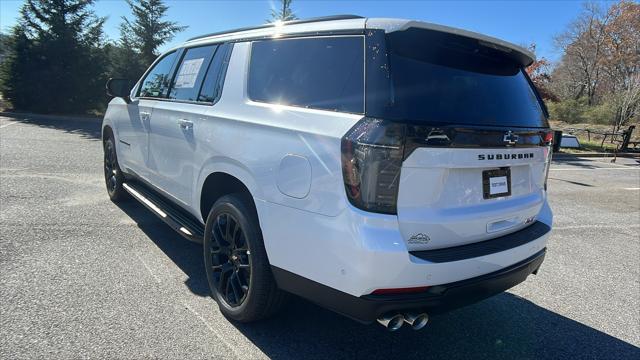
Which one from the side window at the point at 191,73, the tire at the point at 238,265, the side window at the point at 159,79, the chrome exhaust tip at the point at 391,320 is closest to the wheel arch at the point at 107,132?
the side window at the point at 159,79

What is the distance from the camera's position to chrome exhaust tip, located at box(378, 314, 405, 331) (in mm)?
2108

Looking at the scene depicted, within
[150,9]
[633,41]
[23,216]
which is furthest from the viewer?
[633,41]

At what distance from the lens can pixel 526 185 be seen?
2715 mm

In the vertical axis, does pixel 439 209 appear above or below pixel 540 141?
below

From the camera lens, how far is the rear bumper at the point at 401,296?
80.4 inches

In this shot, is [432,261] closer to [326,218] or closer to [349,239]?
[349,239]

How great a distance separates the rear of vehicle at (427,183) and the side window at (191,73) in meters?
1.77

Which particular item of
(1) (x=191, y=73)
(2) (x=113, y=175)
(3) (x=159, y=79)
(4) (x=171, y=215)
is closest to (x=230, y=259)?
(4) (x=171, y=215)

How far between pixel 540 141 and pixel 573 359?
1455mm

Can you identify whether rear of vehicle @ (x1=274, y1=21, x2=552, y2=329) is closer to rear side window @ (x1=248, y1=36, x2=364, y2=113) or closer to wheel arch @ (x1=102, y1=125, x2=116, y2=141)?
rear side window @ (x1=248, y1=36, x2=364, y2=113)

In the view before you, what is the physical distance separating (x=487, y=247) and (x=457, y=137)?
70cm

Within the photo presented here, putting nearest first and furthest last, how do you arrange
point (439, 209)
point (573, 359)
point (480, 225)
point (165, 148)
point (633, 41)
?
point (439, 209) → point (480, 225) → point (573, 359) → point (165, 148) → point (633, 41)

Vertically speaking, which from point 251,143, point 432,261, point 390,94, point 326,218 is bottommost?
point 432,261

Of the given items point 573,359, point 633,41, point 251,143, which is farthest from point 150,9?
point 633,41
